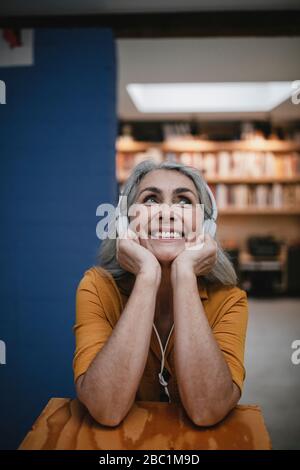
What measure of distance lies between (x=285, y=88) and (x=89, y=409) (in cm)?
532

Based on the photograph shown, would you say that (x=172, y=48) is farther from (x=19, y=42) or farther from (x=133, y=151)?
(x=133, y=151)

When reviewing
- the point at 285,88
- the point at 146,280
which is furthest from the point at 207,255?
the point at 285,88

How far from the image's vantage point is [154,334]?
1333 mm

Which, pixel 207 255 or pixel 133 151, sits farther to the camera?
pixel 133 151

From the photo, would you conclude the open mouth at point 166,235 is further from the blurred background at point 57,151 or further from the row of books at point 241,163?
the row of books at point 241,163

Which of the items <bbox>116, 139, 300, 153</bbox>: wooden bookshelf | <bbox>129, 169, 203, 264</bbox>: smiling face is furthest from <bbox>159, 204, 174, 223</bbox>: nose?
<bbox>116, 139, 300, 153</bbox>: wooden bookshelf

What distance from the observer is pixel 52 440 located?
34.5 inches

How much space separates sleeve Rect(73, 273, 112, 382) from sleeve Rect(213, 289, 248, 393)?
33cm

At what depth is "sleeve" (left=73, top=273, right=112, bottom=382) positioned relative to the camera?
108cm

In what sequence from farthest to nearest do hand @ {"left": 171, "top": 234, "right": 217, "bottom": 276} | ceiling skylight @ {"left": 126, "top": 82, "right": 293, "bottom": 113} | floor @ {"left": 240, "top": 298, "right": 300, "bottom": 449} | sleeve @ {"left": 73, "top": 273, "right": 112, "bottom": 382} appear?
ceiling skylight @ {"left": 126, "top": 82, "right": 293, "bottom": 113}
floor @ {"left": 240, "top": 298, "right": 300, "bottom": 449}
hand @ {"left": 171, "top": 234, "right": 217, "bottom": 276}
sleeve @ {"left": 73, "top": 273, "right": 112, "bottom": 382}

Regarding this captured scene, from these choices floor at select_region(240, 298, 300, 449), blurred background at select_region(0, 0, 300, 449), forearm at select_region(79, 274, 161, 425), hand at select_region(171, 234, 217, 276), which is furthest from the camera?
floor at select_region(240, 298, 300, 449)

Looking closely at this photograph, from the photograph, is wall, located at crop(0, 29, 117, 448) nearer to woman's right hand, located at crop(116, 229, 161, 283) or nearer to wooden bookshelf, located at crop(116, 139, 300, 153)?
woman's right hand, located at crop(116, 229, 161, 283)

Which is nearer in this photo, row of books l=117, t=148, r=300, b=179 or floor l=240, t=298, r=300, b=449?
floor l=240, t=298, r=300, b=449

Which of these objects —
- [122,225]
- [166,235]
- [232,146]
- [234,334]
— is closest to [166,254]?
[166,235]
